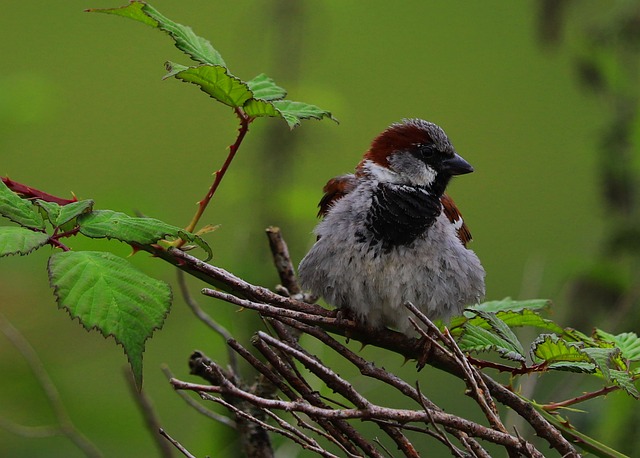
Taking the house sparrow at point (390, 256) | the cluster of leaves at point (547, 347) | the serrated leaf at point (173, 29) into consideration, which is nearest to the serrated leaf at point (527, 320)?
the cluster of leaves at point (547, 347)

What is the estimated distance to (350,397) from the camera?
0.59m

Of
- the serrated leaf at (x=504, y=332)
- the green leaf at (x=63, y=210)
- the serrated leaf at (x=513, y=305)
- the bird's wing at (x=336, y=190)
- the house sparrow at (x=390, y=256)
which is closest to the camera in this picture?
the green leaf at (x=63, y=210)

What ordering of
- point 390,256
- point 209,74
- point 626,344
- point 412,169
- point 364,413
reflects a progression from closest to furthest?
point 364,413, point 209,74, point 626,344, point 390,256, point 412,169

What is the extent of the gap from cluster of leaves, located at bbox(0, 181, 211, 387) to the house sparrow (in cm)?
36

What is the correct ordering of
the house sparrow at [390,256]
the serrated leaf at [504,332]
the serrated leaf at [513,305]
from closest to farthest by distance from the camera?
the serrated leaf at [504,332]
the serrated leaf at [513,305]
the house sparrow at [390,256]

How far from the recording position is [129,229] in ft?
2.11

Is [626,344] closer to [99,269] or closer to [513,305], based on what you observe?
[513,305]

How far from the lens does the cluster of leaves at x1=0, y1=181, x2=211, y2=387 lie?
604 millimetres

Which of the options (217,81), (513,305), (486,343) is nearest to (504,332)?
(486,343)

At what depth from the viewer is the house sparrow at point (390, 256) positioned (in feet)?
3.23

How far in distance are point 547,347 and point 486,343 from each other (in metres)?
0.05

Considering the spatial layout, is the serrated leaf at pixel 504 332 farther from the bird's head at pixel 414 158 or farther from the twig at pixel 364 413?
the bird's head at pixel 414 158

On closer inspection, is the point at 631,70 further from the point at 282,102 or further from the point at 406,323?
the point at 282,102

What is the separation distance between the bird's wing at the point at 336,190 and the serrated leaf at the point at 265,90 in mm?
302
